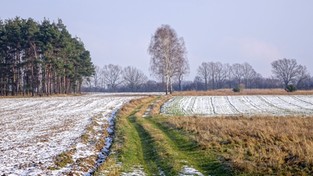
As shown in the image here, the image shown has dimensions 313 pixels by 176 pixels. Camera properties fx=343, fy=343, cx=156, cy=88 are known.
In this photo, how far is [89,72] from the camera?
306ft

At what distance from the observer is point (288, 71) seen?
134 metres

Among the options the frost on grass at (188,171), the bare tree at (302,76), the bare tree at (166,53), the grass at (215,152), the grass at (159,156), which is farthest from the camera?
the bare tree at (302,76)

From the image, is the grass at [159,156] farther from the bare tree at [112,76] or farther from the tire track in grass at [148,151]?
the bare tree at [112,76]

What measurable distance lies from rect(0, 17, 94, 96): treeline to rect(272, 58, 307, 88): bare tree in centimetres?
8956

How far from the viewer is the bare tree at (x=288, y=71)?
132500mm

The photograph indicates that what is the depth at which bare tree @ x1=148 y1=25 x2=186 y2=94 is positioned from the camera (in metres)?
66.2

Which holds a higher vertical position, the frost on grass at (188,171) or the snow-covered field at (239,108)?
the snow-covered field at (239,108)

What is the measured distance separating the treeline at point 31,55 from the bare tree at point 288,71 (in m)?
89.6

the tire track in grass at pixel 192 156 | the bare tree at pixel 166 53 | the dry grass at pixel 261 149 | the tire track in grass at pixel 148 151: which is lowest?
the tire track in grass at pixel 148 151

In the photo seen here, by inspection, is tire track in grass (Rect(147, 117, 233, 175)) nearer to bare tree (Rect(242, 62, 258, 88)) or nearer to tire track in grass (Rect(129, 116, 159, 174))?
tire track in grass (Rect(129, 116, 159, 174))

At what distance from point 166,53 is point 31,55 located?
91.5 feet

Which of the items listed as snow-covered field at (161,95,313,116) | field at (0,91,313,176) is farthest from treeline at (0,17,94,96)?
field at (0,91,313,176)

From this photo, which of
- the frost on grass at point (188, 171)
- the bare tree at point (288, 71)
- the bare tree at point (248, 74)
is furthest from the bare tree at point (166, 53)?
A: the bare tree at point (248, 74)

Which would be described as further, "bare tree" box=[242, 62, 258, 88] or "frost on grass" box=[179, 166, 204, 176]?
"bare tree" box=[242, 62, 258, 88]
